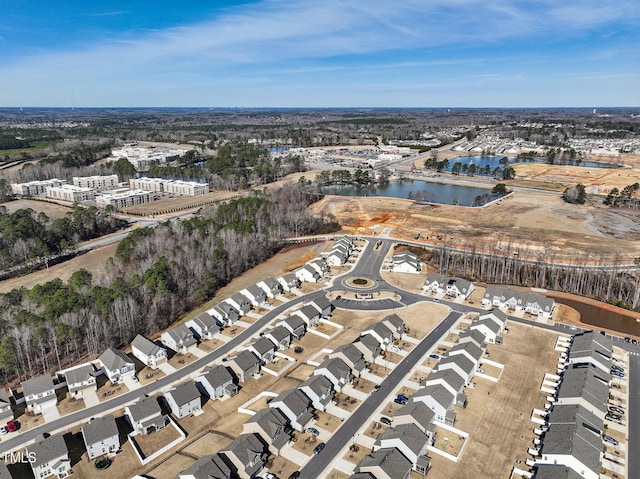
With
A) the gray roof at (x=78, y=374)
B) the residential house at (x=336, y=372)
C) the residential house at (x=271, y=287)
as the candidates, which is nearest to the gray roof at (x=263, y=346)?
the residential house at (x=336, y=372)

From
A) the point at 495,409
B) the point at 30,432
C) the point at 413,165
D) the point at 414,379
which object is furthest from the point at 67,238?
the point at 413,165

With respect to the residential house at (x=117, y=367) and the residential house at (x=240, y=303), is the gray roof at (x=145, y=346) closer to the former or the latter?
the residential house at (x=117, y=367)

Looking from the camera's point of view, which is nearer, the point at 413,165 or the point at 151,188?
the point at 151,188

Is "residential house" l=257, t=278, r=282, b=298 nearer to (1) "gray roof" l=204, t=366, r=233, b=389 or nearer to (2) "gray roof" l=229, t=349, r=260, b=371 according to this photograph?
(2) "gray roof" l=229, t=349, r=260, b=371

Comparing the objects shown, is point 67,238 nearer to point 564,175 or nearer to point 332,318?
point 332,318

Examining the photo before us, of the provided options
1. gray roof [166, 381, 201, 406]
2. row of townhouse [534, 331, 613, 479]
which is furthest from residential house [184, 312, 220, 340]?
row of townhouse [534, 331, 613, 479]

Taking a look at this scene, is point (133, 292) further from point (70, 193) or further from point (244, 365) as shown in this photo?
point (70, 193)

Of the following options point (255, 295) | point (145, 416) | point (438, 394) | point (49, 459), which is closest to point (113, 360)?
point (145, 416)
